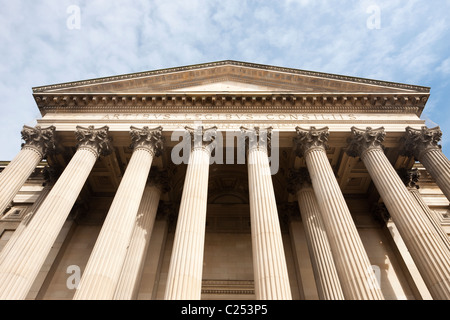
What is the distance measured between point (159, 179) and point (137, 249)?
4407 millimetres

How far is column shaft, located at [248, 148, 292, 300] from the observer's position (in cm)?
988

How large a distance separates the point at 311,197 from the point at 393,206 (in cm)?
450

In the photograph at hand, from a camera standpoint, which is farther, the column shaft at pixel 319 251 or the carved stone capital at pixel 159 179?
the carved stone capital at pixel 159 179


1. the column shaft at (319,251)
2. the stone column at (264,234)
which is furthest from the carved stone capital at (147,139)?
the column shaft at (319,251)

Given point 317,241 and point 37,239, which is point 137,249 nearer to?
point 37,239

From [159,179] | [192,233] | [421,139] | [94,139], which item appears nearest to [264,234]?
[192,233]

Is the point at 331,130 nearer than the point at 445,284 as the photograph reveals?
No

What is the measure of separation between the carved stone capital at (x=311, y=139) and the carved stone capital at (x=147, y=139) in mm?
7425

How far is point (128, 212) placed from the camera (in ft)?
41.3

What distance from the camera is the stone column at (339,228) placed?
10.1 meters
